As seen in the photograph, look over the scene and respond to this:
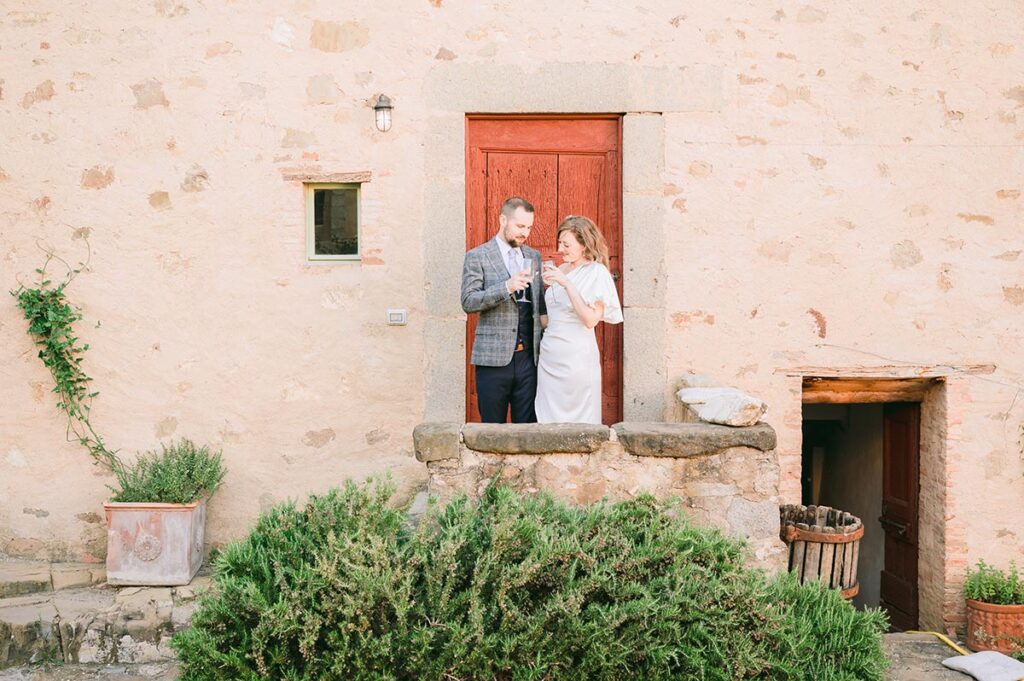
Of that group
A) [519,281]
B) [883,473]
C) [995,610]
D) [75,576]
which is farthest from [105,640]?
[883,473]

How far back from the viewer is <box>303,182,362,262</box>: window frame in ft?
17.2

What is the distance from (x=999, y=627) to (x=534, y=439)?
10.4ft

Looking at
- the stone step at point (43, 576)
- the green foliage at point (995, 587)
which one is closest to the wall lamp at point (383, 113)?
the stone step at point (43, 576)

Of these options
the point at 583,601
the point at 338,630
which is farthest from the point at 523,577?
the point at 338,630

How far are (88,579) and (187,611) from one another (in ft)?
2.78

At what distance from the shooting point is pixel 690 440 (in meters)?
3.82

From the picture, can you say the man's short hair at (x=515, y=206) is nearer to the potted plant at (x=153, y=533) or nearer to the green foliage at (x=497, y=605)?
the green foliage at (x=497, y=605)

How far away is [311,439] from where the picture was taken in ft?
17.0

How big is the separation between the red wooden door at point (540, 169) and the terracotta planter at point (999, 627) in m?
2.34

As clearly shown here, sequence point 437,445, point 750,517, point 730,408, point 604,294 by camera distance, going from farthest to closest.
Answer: point 604,294
point 730,408
point 750,517
point 437,445

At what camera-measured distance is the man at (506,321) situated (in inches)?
178

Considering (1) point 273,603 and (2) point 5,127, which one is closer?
(1) point 273,603

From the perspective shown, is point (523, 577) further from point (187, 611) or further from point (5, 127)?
point (5, 127)

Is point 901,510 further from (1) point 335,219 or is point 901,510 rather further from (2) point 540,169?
(1) point 335,219
